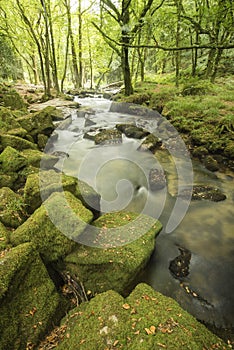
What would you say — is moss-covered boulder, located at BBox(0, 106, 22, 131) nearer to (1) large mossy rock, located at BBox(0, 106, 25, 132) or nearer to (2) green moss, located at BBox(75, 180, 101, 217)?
(1) large mossy rock, located at BBox(0, 106, 25, 132)

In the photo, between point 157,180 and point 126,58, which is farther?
point 126,58

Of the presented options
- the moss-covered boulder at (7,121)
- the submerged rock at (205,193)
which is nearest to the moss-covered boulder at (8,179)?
the moss-covered boulder at (7,121)

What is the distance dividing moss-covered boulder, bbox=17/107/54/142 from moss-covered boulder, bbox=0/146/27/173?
304cm

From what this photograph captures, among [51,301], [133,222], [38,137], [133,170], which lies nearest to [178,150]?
[133,170]

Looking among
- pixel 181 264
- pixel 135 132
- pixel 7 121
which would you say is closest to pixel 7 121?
pixel 7 121

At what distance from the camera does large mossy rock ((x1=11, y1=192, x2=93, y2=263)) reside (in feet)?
10.1

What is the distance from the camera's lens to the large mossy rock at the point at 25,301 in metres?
2.24

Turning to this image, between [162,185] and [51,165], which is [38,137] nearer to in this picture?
[51,165]

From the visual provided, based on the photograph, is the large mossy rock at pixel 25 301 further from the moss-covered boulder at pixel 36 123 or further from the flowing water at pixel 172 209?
the moss-covered boulder at pixel 36 123

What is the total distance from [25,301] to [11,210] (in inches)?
74.3

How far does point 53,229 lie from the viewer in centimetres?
321

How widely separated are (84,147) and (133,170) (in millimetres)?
2903

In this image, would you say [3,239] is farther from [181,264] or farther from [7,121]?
[7,121]

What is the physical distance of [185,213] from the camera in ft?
16.6
